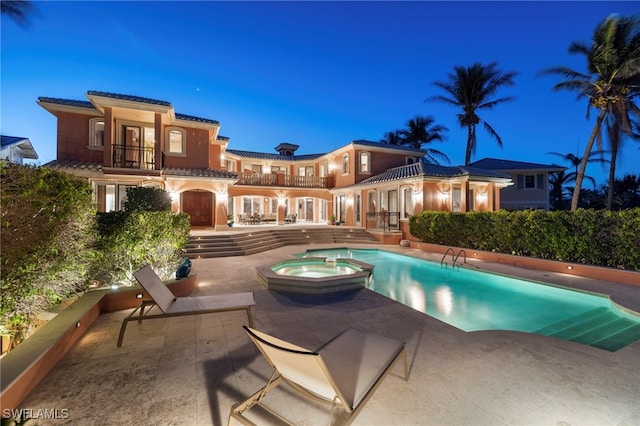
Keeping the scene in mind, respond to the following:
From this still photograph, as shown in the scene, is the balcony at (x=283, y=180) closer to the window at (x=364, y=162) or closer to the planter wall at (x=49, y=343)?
the window at (x=364, y=162)

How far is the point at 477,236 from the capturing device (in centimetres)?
1248

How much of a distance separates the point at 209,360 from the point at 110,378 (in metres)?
1.07

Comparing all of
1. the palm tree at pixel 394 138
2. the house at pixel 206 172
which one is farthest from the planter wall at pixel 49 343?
the palm tree at pixel 394 138

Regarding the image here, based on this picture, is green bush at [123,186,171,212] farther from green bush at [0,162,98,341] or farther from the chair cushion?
the chair cushion

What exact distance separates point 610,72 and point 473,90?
36.8 feet

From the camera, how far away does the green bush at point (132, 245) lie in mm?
5945

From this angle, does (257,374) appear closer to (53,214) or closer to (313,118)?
(53,214)

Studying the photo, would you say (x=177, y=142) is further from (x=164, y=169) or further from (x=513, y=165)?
(x=513, y=165)

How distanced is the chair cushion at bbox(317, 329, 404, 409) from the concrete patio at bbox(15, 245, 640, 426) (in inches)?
16.5

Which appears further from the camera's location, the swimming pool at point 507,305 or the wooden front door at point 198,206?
the wooden front door at point 198,206

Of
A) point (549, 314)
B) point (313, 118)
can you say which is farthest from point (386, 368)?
point (313, 118)

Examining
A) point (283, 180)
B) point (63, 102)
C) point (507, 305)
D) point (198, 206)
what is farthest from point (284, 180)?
point (507, 305)

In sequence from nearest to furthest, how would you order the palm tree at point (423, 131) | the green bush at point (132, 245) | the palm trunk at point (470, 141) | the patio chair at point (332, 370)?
the patio chair at point (332, 370) → the green bush at point (132, 245) → the palm trunk at point (470, 141) → the palm tree at point (423, 131)

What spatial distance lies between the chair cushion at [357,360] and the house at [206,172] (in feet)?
48.2
